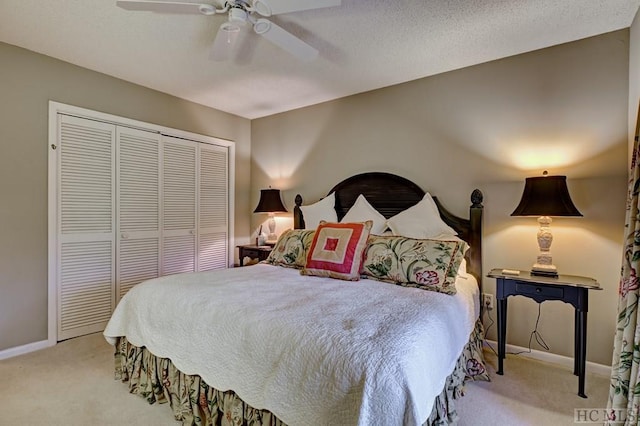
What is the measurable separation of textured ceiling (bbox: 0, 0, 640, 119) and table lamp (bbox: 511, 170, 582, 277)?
1088 mm

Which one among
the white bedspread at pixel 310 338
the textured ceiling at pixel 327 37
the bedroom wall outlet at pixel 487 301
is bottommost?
the bedroom wall outlet at pixel 487 301

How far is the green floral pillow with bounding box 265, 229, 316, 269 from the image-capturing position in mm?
2846

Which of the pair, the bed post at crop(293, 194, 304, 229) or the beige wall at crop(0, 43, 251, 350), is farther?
the bed post at crop(293, 194, 304, 229)

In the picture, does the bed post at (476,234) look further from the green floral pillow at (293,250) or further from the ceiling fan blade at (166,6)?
the ceiling fan blade at (166,6)

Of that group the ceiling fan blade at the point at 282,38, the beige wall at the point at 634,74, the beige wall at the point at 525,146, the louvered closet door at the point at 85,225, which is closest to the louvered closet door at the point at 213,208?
the louvered closet door at the point at 85,225

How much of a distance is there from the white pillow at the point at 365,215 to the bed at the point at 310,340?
18.6 inches

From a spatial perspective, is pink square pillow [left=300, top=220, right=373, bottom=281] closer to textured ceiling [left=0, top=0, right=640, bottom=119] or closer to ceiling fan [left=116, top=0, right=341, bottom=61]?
ceiling fan [left=116, top=0, right=341, bottom=61]

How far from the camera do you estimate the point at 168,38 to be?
249 cm

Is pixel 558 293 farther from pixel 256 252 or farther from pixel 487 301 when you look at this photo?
pixel 256 252

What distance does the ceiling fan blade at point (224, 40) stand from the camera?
6.72ft

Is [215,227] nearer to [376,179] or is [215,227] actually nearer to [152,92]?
[152,92]

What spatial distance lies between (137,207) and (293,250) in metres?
1.83

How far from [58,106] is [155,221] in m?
1.35

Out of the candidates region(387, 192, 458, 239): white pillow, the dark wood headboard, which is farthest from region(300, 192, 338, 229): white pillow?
region(387, 192, 458, 239): white pillow
